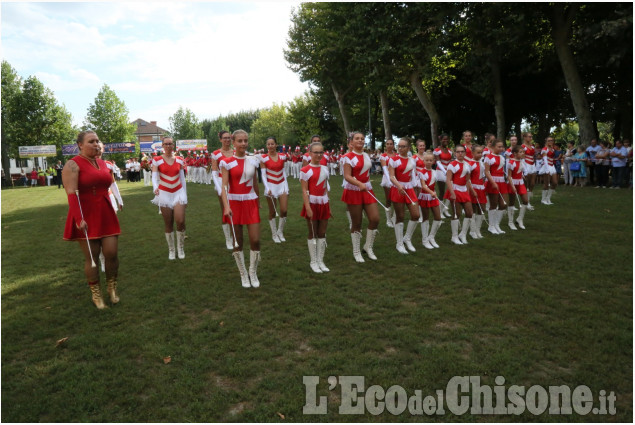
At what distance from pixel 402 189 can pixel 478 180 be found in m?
2.14

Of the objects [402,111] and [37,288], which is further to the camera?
[402,111]

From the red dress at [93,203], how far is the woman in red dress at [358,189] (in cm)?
384

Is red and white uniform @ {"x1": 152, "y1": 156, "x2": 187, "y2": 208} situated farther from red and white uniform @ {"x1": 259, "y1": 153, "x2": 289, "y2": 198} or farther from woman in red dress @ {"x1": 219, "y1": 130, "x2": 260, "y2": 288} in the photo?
woman in red dress @ {"x1": 219, "y1": 130, "x2": 260, "y2": 288}

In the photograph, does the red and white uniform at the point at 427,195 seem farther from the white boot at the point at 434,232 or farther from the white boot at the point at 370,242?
the white boot at the point at 370,242

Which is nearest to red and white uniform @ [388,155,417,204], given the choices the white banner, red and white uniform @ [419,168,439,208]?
red and white uniform @ [419,168,439,208]

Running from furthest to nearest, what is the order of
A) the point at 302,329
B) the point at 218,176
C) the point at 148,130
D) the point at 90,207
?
the point at 148,130 < the point at 218,176 < the point at 90,207 < the point at 302,329

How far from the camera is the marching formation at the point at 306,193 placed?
6.14 meters

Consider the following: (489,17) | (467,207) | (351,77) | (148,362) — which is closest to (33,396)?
(148,362)

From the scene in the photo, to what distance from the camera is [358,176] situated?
26.8 ft

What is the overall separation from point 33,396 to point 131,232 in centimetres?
904

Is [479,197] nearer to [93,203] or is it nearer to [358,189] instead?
[358,189]

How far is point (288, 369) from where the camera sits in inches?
172

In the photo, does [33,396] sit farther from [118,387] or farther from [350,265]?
[350,265]

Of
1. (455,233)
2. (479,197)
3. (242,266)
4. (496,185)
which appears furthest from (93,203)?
(496,185)
